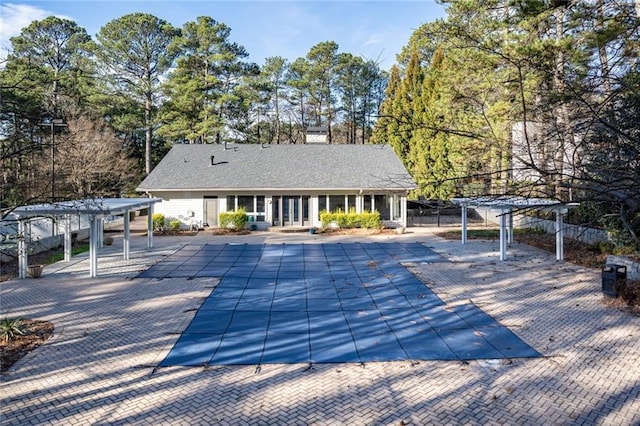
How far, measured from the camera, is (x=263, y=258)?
1581cm

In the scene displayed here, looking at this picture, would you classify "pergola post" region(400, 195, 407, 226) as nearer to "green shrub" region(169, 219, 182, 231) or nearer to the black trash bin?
"green shrub" region(169, 219, 182, 231)

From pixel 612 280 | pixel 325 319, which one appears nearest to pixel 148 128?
pixel 325 319

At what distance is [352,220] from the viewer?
2383cm

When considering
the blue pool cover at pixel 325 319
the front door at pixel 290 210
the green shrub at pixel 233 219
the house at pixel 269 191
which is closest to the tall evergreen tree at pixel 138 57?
the house at pixel 269 191

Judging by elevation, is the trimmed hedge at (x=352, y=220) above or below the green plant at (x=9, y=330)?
above

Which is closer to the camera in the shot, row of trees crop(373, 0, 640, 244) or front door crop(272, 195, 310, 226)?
row of trees crop(373, 0, 640, 244)

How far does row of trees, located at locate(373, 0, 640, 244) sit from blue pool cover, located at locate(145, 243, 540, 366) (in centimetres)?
266

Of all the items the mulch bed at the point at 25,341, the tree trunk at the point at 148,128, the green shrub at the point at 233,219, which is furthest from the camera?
the tree trunk at the point at 148,128

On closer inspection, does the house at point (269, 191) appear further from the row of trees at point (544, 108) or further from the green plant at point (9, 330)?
the green plant at point (9, 330)

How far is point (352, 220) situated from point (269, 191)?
5.02m

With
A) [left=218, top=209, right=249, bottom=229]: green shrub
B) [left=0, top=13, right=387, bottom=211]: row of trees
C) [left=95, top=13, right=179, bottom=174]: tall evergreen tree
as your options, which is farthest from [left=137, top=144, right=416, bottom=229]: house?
[left=95, top=13, right=179, bottom=174]: tall evergreen tree

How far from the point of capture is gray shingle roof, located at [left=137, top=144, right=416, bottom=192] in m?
24.4

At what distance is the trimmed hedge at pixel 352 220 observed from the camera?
934 inches

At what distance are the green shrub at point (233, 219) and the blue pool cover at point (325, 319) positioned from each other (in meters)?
8.63
